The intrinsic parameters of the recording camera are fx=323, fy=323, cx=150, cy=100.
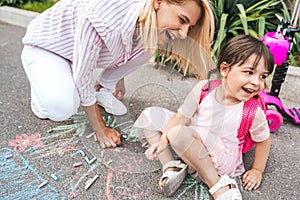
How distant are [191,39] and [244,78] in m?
0.32

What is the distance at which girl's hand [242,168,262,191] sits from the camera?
139 cm

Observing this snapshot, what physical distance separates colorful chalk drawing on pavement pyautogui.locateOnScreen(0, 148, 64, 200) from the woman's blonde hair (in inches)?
29.5

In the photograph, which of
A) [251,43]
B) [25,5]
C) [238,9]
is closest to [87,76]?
[251,43]

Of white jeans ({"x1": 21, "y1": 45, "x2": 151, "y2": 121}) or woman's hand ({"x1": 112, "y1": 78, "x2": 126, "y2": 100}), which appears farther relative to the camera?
woman's hand ({"x1": 112, "y1": 78, "x2": 126, "y2": 100})

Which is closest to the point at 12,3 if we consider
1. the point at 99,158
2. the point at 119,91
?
the point at 119,91

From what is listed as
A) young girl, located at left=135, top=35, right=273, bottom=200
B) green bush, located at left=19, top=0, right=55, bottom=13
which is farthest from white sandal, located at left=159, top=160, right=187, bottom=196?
green bush, located at left=19, top=0, right=55, bottom=13

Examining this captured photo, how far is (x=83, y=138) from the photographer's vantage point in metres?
1.67

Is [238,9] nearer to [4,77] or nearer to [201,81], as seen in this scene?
[201,81]

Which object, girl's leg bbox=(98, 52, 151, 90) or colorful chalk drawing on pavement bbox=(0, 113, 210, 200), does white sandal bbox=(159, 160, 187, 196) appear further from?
girl's leg bbox=(98, 52, 151, 90)

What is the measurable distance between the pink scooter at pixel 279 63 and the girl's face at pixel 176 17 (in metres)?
0.45

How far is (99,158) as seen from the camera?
154 cm

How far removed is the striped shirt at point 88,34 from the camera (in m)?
1.39

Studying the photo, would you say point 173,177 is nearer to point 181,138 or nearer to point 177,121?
point 181,138

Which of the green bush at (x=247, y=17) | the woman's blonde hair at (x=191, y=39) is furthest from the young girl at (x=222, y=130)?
the green bush at (x=247, y=17)
